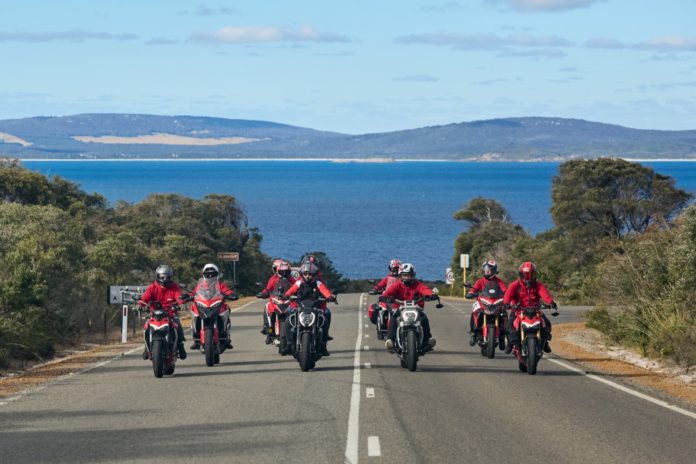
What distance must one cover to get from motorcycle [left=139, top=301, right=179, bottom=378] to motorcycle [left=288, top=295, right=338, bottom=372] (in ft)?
6.51

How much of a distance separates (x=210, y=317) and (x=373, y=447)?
8.78 metres

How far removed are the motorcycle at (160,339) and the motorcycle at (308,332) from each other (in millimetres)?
1984

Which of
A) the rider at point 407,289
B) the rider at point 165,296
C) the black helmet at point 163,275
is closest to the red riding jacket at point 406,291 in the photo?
the rider at point 407,289

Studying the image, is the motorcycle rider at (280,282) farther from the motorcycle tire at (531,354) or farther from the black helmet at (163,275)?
the motorcycle tire at (531,354)

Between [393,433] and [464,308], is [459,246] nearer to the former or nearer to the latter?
[464,308]

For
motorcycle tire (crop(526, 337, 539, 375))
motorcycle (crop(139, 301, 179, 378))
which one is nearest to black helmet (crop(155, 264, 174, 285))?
motorcycle (crop(139, 301, 179, 378))

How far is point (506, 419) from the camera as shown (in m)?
13.6

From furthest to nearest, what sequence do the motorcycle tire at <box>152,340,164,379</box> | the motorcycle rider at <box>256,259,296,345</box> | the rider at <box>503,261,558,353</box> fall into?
the motorcycle rider at <box>256,259,296,345</box>, the rider at <box>503,261,558,353</box>, the motorcycle tire at <box>152,340,164,379</box>

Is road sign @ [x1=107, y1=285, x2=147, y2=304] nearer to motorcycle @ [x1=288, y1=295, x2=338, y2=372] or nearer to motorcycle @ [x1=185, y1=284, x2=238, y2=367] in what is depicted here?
motorcycle @ [x1=185, y1=284, x2=238, y2=367]

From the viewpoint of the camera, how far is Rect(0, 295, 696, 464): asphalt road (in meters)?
11.3

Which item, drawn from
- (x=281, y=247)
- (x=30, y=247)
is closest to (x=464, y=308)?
(x=30, y=247)

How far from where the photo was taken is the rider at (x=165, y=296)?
18984mm

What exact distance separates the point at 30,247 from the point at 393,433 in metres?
19.4

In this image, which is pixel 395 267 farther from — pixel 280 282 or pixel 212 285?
pixel 212 285
